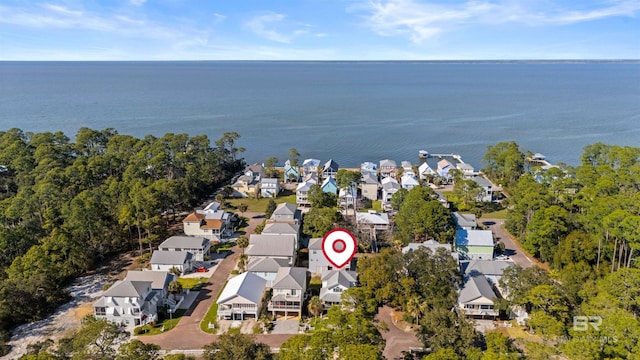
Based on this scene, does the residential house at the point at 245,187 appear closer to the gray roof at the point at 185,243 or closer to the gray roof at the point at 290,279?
the gray roof at the point at 185,243

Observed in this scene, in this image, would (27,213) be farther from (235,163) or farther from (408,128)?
(408,128)

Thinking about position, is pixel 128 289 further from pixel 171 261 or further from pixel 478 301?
pixel 478 301

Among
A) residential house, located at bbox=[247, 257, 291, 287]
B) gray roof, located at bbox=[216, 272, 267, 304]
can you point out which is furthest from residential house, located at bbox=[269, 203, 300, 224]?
gray roof, located at bbox=[216, 272, 267, 304]

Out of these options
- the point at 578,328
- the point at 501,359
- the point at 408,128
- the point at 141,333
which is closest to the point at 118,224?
the point at 141,333

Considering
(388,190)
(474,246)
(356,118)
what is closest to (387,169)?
(388,190)

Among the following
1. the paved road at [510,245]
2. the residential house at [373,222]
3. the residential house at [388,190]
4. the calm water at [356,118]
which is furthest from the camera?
the calm water at [356,118]

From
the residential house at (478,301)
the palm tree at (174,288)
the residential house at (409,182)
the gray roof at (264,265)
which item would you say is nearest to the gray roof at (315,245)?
the gray roof at (264,265)

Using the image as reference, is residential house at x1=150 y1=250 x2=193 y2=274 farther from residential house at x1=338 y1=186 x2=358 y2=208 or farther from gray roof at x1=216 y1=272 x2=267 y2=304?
residential house at x1=338 y1=186 x2=358 y2=208
